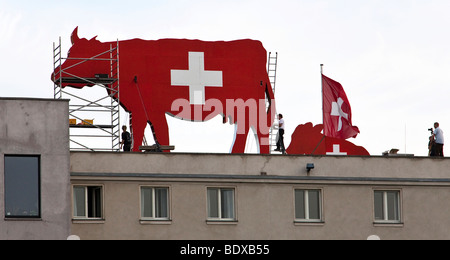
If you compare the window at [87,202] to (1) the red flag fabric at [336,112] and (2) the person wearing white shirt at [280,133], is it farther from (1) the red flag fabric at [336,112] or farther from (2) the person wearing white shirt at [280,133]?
(1) the red flag fabric at [336,112]

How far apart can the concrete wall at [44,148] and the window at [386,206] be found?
1435 centimetres

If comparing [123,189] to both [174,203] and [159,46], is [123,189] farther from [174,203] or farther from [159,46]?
[159,46]

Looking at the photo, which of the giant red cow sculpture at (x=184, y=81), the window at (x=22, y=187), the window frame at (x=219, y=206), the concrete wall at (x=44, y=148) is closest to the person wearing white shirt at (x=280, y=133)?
the giant red cow sculpture at (x=184, y=81)

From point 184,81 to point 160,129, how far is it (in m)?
2.72

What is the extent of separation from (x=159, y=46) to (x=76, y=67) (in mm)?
3853

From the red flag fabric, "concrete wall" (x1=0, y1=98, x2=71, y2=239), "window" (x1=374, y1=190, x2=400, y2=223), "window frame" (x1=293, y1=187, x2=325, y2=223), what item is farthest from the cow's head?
"window" (x1=374, y1=190, x2=400, y2=223)

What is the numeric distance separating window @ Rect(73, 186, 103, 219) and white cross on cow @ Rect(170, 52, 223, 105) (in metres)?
7.32

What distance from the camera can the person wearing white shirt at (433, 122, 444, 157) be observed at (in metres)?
61.1

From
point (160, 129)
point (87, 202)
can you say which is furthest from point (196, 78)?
point (87, 202)

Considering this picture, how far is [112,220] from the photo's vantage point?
2221 inches

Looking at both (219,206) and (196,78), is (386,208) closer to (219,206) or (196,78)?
(219,206)

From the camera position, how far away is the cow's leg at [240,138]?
60.8 m
